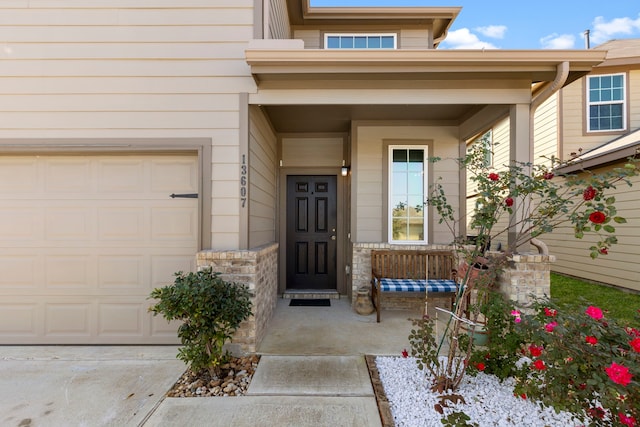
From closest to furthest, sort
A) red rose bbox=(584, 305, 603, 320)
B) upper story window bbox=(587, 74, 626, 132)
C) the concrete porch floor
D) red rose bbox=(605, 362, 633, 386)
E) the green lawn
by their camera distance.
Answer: red rose bbox=(605, 362, 633, 386) → red rose bbox=(584, 305, 603, 320) → the concrete porch floor → the green lawn → upper story window bbox=(587, 74, 626, 132)

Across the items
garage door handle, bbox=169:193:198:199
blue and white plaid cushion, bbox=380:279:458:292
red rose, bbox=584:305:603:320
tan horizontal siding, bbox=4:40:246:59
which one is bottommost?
blue and white plaid cushion, bbox=380:279:458:292

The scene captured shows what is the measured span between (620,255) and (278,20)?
270 inches

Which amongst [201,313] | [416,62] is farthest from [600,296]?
[201,313]

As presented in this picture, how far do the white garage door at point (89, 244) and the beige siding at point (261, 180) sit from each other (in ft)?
2.00

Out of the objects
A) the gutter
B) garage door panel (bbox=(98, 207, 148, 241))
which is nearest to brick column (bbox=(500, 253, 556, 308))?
the gutter

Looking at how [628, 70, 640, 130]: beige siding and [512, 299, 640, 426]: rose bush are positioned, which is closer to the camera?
[512, 299, 640, 426]: rose bush

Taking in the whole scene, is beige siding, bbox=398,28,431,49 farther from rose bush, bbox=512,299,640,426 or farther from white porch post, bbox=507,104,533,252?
rose bush, bbox=512,299,640,426

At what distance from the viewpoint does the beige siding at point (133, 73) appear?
9.82 feet

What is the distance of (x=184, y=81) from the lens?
3025 mm

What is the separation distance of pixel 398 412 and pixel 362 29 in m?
5.74

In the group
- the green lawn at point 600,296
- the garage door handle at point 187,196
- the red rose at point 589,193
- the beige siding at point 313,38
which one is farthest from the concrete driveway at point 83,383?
the beige siding at point 313,38

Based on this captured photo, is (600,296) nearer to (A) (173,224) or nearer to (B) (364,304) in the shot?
(B) (364,304)

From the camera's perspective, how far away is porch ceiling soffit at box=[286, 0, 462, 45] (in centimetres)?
497

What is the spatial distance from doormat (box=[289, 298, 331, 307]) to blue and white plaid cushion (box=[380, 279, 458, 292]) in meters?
1.02
